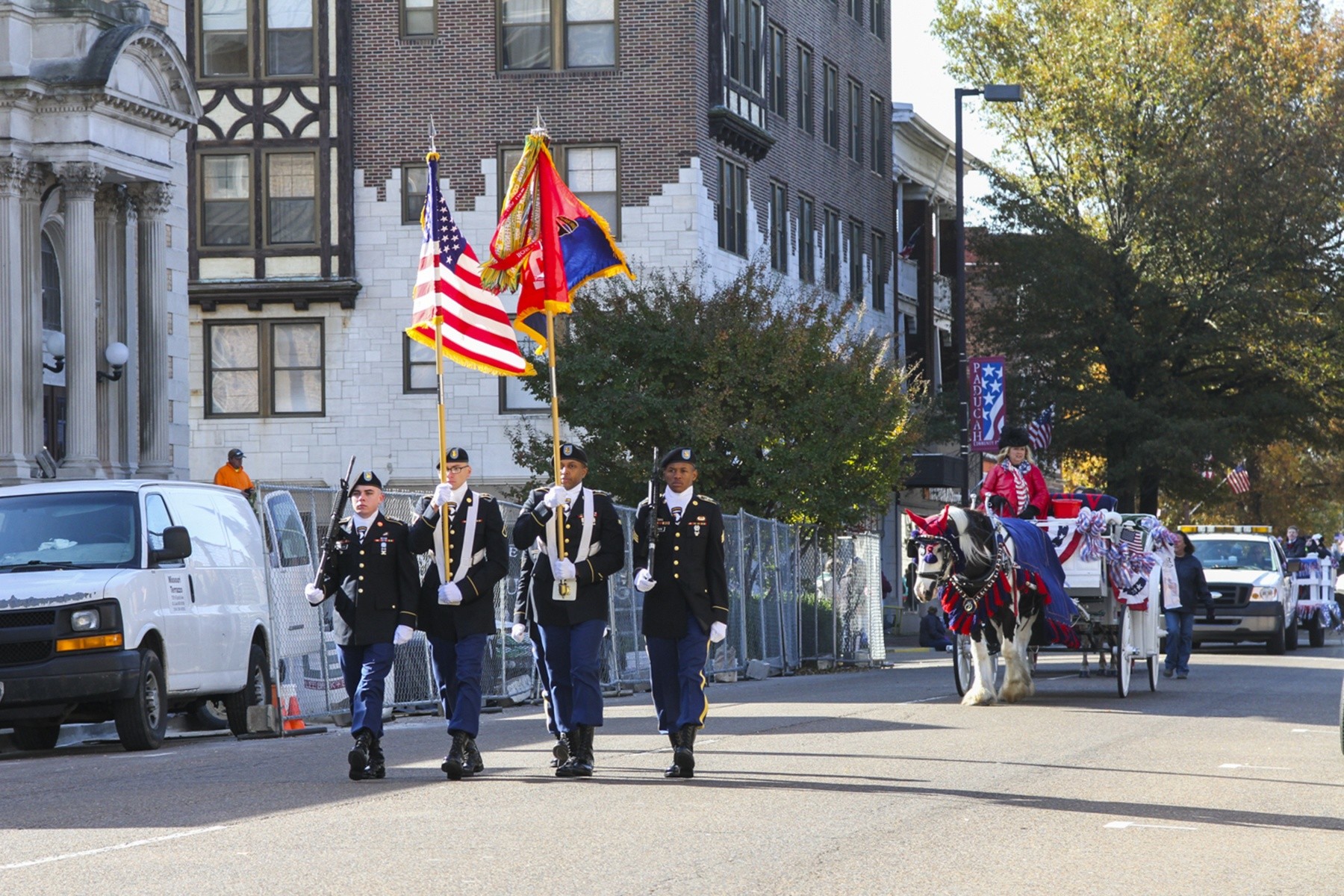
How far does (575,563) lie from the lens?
42.7 ft

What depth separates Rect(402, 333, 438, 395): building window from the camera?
1649 inches

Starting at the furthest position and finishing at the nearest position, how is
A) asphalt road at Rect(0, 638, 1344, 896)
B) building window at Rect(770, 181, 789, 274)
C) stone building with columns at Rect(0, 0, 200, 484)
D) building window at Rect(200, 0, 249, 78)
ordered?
building window at Rect(770, 181, 789, 274)
building window at Rect(200, 0, 249, 78)
stone building with columns at Rect(0, 0, 200, 484)
asphalt road at Rect(0, 638, 1344, 896)

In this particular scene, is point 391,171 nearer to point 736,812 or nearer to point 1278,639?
point 1278,639

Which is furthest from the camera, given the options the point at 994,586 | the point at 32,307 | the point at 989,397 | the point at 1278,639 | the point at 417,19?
the point at 417,19

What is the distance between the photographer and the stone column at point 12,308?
28.5 metres

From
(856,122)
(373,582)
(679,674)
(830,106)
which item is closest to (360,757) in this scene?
(373,582)

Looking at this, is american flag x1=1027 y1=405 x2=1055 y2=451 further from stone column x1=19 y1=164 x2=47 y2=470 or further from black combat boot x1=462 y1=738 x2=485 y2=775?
black combat boot x1=462 y1=738 x2=485 y2=775

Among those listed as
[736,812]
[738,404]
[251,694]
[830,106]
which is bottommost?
[736,812]

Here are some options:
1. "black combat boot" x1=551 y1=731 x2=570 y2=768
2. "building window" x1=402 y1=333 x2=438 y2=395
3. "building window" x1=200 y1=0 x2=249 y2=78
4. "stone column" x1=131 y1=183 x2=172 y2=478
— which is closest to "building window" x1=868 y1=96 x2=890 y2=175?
"building window" x1=402 y1=333 x2=438 y2=395

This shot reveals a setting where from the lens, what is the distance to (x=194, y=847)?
1004cm

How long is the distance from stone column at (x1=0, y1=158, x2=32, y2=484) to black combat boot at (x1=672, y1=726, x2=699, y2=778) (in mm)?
17621

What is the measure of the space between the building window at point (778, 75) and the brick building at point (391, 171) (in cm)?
167

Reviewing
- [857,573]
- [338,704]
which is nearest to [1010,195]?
[857,573]

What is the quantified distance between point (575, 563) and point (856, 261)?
3866cm
